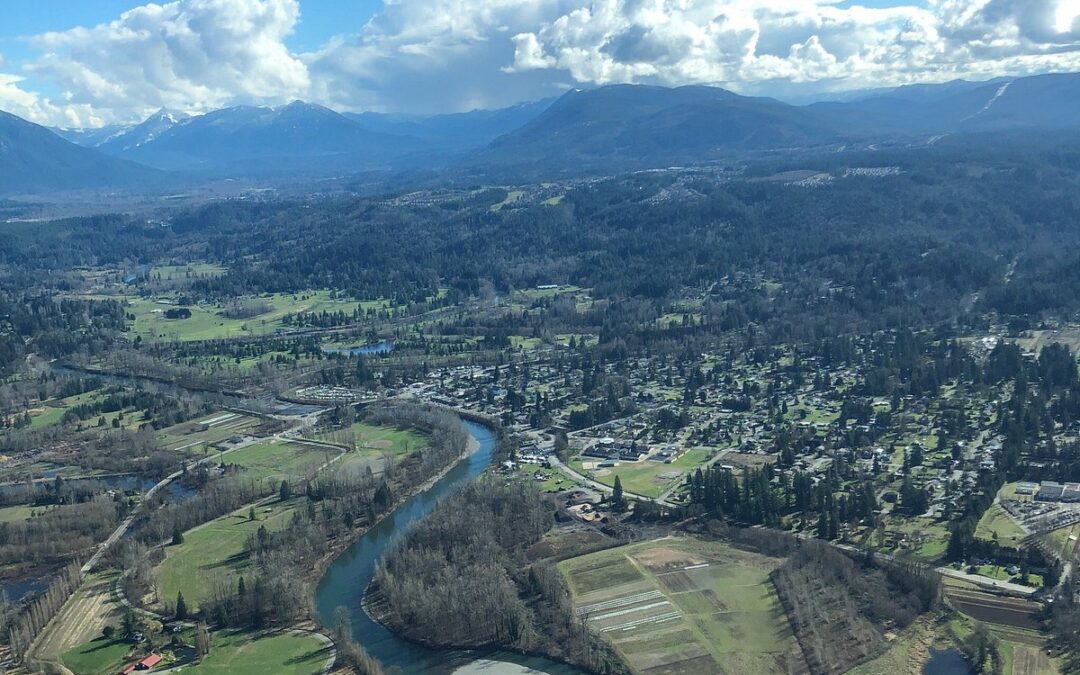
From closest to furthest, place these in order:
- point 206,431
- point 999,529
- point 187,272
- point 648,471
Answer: point 999,529 < point 648,471 < point 206,431 < point 187,272

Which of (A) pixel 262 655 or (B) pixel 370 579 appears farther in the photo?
(B) pixel 370 579

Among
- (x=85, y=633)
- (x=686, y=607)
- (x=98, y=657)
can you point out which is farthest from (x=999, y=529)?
(x=85, y=633)

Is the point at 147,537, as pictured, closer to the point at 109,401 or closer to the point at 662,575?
the point at 662,575

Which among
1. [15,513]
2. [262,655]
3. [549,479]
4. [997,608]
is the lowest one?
[997,608]

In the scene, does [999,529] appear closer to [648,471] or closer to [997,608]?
[997,608]

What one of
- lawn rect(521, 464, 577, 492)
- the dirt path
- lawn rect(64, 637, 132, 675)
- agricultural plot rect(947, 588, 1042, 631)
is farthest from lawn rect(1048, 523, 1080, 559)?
the dirt path

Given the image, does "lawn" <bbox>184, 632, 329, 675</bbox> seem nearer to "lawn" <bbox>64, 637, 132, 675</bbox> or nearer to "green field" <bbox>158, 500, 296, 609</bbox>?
"lawn" <bbox>64, 637, 132, 675</bbox>
